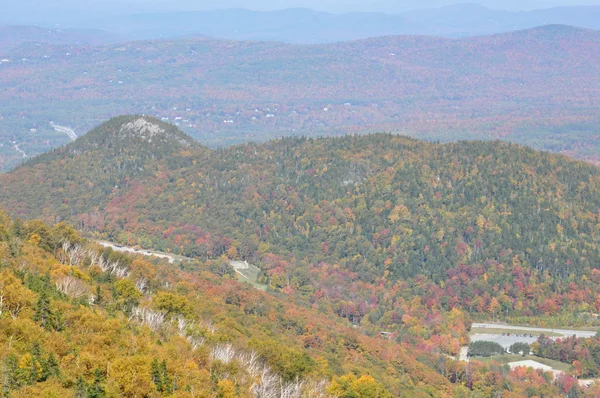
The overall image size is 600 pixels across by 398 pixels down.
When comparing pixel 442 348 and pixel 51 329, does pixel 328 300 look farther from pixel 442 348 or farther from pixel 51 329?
pixel 51 329

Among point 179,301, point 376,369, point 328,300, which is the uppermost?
point 179,301

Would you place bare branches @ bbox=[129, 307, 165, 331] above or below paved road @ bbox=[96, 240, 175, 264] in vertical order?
above

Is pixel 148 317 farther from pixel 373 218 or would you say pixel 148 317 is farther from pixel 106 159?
pixel 106 159

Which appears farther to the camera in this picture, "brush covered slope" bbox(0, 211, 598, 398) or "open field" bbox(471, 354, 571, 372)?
"open field" bbox(471, 354, 571, 372)

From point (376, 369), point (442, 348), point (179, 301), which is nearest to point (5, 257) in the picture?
point (179, 301)

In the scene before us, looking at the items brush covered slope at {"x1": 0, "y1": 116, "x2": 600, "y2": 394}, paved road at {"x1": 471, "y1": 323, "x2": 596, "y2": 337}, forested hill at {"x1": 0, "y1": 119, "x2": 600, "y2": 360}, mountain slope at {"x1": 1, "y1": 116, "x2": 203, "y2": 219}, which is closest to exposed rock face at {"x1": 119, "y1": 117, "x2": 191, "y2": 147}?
mountain slope at {"x1": 1, "y1": 116, "x2": 203, "y2": 219}

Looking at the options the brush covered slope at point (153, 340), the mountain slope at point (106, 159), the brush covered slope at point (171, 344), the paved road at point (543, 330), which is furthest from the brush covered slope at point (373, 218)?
the brush covered slope at point (153, 340)

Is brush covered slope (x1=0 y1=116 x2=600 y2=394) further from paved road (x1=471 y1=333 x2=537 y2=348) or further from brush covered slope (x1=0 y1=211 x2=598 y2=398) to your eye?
brush covered slope (x1=0 y1=211 x2=598 y2=398)

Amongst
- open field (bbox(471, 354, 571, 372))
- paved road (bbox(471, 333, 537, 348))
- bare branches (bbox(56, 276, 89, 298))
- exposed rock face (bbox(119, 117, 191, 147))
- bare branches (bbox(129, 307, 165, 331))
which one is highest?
bare branches (bbox(56, 276, 89, 298))
